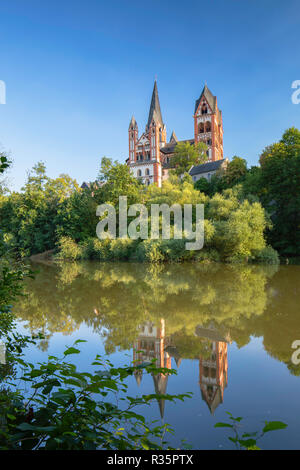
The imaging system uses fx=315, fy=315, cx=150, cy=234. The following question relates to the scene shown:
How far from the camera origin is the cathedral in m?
58.2

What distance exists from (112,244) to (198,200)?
7.24 meters

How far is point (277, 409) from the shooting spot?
9.79ft

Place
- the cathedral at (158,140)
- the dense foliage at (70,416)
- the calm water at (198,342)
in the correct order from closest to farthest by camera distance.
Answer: the dense foliage at (70,416) → the calm water at (198,342) → the cathedral at (158,140)

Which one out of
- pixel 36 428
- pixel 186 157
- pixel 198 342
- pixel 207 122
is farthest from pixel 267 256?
pixel 207 122

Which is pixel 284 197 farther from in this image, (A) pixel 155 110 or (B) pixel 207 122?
(A) pixel 155 110

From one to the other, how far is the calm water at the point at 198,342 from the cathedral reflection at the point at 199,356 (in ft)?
0.04

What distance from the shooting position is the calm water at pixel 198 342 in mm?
2911

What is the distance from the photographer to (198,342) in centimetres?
498

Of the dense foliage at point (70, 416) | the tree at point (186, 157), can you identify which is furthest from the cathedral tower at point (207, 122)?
the dense foliage at point (70, 416)
